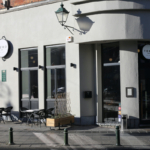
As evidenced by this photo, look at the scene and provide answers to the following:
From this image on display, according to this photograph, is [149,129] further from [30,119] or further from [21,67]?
[21,67]

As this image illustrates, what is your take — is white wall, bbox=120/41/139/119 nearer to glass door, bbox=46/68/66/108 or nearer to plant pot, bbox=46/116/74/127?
plant pot, bbox=46/116/74/127

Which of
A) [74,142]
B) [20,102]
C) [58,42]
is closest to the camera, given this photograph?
[74,142]

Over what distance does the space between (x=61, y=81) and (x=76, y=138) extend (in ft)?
13.2

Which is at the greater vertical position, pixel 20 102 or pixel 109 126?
pixel 20 102

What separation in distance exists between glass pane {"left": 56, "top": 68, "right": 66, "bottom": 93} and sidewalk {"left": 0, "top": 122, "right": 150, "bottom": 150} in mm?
2049

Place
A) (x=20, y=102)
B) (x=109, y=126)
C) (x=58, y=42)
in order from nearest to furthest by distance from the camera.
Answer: (x=109, y=126) < (x=58, y=42) < (x=20, y=102)

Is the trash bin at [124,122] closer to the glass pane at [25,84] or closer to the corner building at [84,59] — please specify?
the corner building at [84,59]

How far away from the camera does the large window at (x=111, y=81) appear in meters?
12.9

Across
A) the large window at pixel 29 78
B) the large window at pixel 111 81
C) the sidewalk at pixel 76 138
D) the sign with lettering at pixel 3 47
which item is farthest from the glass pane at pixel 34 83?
the large window at pixel 111 81

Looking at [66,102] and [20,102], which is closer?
[66,102]

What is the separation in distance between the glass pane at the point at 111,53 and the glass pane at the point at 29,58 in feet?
12.1

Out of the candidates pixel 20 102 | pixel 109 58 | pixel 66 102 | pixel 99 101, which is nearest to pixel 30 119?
pixel 20 102

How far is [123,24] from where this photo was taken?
1189cm

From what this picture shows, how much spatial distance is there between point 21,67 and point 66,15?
4288mm
